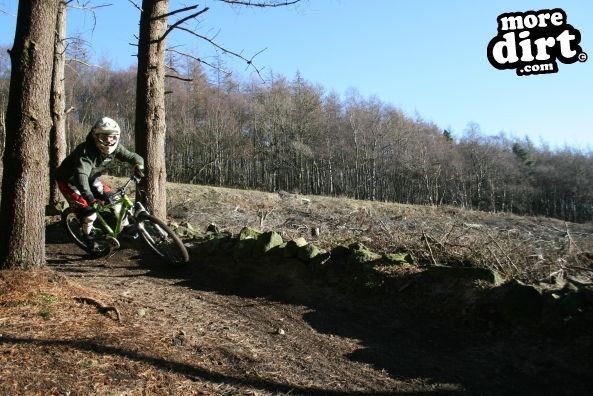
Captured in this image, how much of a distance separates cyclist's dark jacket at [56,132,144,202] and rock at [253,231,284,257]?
1.92m

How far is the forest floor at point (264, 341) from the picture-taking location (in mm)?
3439

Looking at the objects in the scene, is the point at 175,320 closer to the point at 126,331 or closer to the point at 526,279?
the point at 126,331

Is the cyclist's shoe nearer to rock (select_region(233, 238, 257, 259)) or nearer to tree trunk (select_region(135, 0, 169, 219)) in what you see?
tree trunk (select_region(135, 0, 169, 219))

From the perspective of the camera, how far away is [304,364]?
407 centimetres

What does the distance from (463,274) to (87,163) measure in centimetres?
491

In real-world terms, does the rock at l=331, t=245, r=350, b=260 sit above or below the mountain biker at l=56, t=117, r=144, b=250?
below

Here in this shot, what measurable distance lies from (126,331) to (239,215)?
7761 millimetres

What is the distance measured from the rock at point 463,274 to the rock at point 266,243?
2.20 m

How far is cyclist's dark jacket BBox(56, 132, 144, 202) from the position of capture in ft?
21.4

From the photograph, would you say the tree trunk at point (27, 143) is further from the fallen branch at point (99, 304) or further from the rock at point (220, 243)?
the rock at point (220, 243)

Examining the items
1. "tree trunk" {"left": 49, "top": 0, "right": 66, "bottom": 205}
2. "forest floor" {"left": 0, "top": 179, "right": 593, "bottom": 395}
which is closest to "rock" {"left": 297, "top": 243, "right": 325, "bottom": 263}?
"forest floor" {"left": 0, "top": 179, "right": 593, "bottom": 395}

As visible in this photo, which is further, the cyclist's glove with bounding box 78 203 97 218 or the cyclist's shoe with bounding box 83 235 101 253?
the cyclist's shoe with bounding box 83 235 101 253

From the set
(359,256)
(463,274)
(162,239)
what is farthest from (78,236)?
(463,274)

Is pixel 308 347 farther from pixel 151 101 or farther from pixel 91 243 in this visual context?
pixel 151 101
